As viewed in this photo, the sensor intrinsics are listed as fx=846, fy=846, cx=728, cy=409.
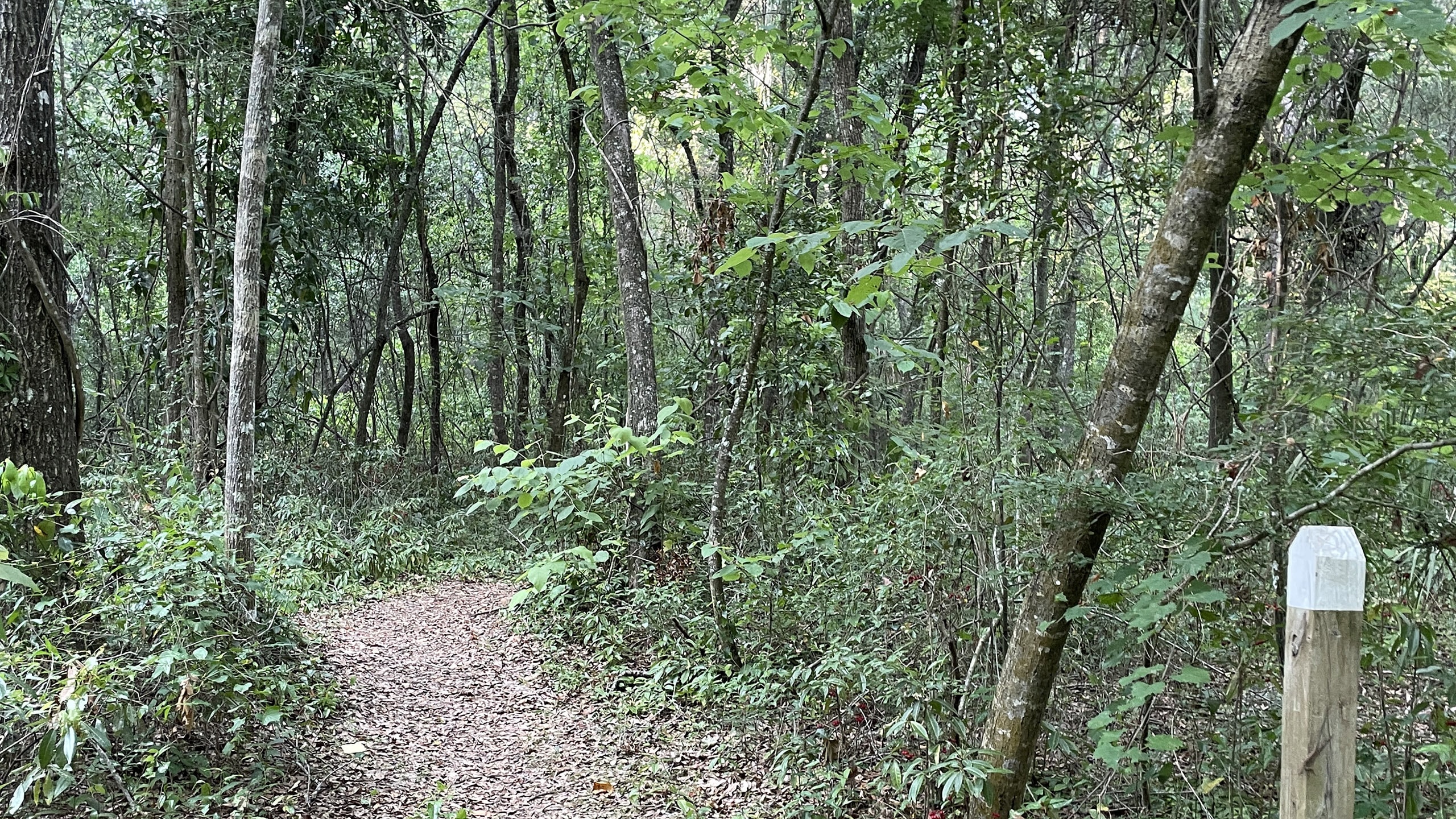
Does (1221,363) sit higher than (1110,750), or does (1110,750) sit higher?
(1221,363)

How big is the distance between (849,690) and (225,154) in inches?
368

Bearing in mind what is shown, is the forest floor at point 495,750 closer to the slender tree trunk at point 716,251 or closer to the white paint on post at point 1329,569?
the slender tree trunk at point 716,251

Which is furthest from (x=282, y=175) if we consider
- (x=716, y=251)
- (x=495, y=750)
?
(x=495, y=750)

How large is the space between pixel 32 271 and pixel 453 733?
3.49m

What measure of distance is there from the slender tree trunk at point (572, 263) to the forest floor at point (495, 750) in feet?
13.5

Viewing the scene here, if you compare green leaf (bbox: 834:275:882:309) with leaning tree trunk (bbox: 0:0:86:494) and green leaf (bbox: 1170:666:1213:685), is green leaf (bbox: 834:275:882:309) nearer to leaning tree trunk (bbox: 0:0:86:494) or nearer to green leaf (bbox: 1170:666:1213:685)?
green leaf (bbox: 1170:666:1213:685)

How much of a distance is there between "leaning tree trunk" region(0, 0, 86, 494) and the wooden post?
214 inches

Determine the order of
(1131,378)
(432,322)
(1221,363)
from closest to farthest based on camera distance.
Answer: (1131,378)
(1221,363)
(432,322)

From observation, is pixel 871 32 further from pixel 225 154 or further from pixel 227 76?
pixel 225 154

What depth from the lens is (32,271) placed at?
4.57 metres

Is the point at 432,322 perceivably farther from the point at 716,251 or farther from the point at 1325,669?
the point at 1325,669

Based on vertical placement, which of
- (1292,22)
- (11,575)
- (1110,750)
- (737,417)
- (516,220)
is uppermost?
(516,220)

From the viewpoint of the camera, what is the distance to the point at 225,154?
9656 mm

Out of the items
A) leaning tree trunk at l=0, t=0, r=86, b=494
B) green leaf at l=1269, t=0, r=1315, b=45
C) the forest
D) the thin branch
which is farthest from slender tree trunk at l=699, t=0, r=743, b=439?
leaning tree trunk at l=0, t=0, r=86, b=494
